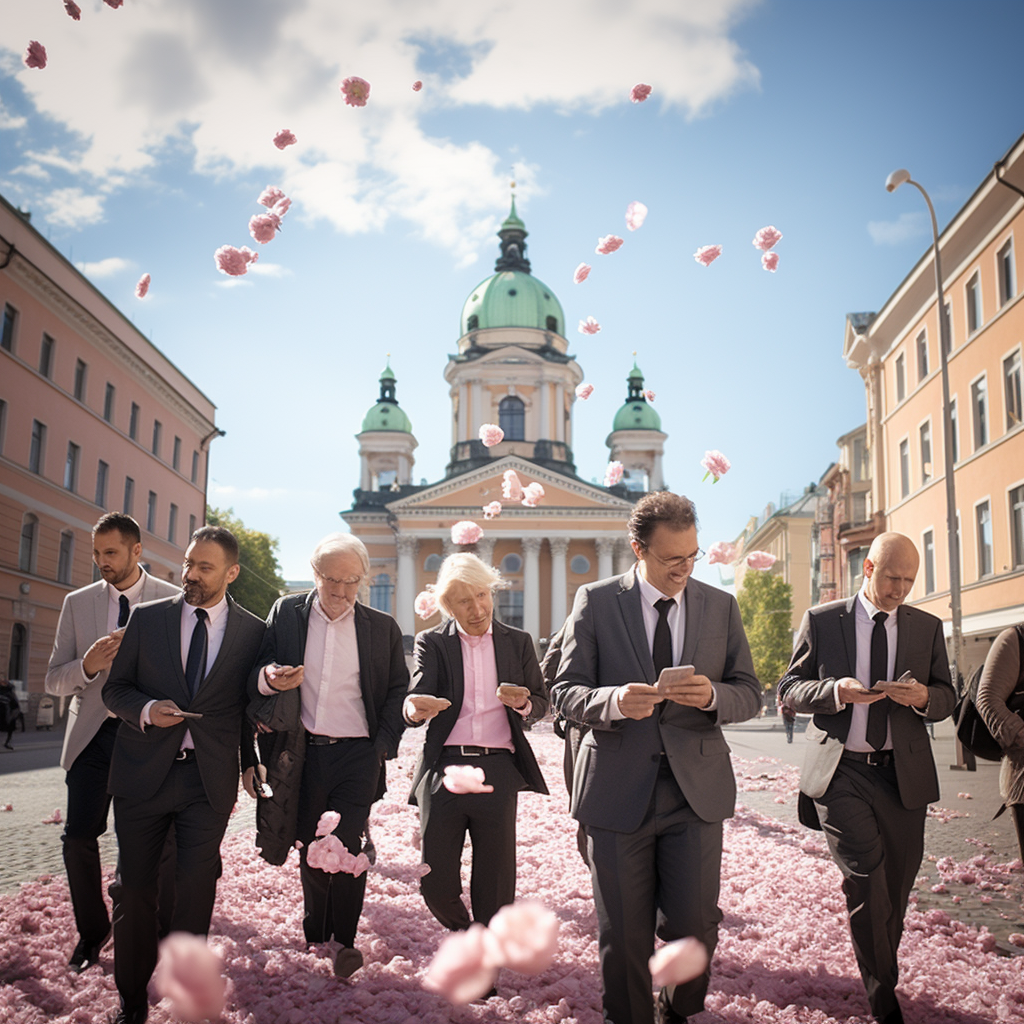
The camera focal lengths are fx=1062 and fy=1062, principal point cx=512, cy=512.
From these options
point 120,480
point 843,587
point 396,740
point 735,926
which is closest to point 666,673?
point 396,740

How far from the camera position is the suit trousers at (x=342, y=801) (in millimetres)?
5223

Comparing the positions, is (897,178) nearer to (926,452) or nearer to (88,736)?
(926,452)

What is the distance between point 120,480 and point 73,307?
7.14m

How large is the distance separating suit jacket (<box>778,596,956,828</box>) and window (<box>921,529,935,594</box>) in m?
26.4

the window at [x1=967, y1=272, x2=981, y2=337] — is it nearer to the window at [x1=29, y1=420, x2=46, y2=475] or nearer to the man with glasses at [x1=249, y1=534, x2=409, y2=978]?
the man with glasses at [x1=249, y1=534, x2=409, y2=978]

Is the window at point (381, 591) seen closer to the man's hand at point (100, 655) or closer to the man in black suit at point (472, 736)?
the man in black suit at point (472, 736)

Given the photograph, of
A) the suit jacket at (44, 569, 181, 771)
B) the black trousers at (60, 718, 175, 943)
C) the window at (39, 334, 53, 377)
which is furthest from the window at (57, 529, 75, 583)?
the black trousers at (60, 718, 175, 943)

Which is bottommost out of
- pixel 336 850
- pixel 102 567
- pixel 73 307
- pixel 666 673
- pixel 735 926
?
pixel 735 926

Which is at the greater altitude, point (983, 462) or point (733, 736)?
point (983, 462)

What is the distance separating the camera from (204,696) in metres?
4.76

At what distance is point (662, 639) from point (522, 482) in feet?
203

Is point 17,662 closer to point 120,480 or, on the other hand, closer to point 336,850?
point 120,480

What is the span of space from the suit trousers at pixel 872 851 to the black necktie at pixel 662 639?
119cm

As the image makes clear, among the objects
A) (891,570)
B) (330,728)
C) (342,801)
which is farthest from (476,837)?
(891,570)
